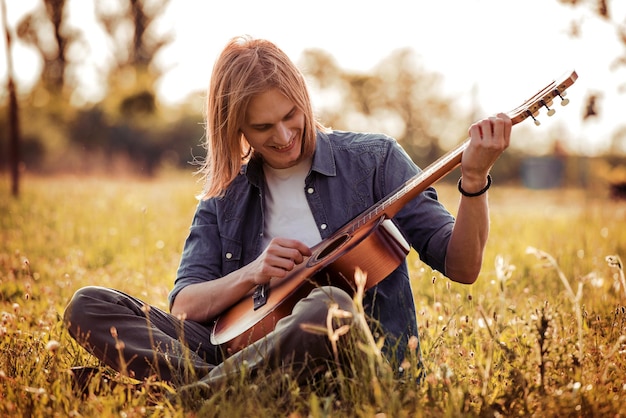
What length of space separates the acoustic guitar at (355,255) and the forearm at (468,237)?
0.13m

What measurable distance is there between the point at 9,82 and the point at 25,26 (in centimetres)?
1576

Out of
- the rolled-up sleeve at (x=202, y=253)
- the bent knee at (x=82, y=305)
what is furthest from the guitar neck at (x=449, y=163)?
the bent knee at (x=82, y=305)

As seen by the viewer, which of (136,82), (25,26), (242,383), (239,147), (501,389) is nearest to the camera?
(242,383)

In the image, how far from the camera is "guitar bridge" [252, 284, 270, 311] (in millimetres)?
2756

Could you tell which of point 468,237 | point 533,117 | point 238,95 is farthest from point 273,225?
point 533,117

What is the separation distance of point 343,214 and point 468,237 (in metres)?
0.63

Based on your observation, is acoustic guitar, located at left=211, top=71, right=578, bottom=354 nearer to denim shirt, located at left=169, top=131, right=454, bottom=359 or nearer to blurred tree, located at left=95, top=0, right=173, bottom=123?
denim shirt, located at left=169, top=131, right=454, bottom=359

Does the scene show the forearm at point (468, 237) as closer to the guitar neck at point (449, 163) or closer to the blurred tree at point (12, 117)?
the guitar neck at point (449, 163)

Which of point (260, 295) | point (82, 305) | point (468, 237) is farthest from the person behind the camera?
point (260, 295)

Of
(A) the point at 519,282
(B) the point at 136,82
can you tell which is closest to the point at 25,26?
(B) the point at 136,82

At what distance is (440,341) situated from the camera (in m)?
2.81

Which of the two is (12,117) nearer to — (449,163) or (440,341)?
(440,341)

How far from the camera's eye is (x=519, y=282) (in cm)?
430

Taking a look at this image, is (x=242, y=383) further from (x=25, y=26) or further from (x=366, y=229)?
(x=25, y=26)
